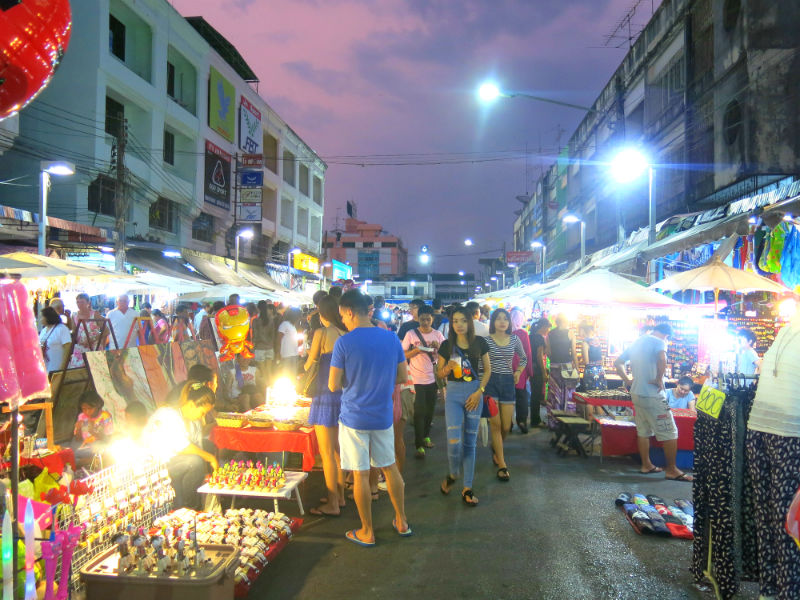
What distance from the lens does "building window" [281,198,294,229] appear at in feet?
125

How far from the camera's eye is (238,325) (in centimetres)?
992

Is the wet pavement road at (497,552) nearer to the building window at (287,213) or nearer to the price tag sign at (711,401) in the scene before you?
the price tag sign at (711,401)

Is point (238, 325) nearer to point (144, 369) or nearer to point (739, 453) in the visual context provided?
point (144, 369)

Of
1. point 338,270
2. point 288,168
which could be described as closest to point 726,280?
point 288,168

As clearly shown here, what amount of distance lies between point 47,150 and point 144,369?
1376 cm

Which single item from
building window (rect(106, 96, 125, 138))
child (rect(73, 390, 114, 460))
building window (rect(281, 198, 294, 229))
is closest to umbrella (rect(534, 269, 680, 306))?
child (rect(73, 390, 114, 460))

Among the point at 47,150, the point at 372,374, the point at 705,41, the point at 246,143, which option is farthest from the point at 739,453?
the point at 246,143

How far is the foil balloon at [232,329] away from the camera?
9867 millimetres

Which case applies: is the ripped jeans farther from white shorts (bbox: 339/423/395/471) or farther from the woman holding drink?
white shorts (bbox: 339/423/395/471)

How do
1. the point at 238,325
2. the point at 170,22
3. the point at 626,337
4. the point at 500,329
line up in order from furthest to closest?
1. the point at 170,22
2. the point at 626,337
3. the point at 238,325
4. the point at 500,329

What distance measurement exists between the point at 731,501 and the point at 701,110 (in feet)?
54.2

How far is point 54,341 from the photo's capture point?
7906 millimetres

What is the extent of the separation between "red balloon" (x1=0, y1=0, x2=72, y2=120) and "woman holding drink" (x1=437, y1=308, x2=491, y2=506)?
165 inches

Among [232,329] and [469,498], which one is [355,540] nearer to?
[469,498]
